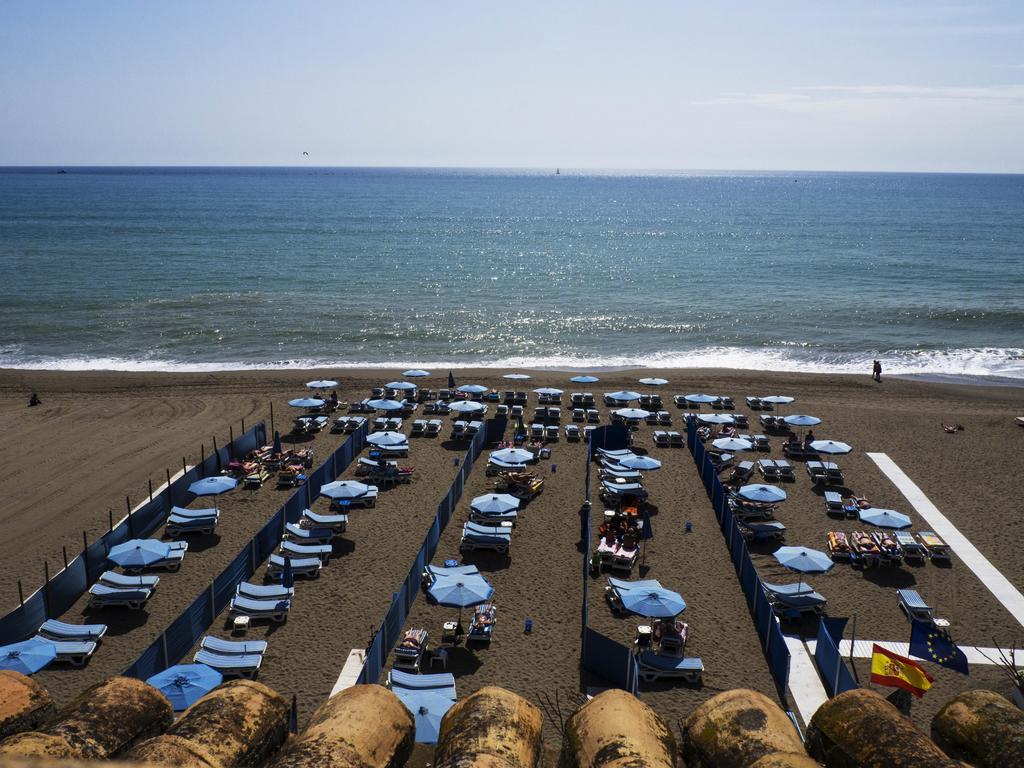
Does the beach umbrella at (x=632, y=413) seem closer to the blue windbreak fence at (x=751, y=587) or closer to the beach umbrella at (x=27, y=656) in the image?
the blue windbreak fence at (x=751, y=587)

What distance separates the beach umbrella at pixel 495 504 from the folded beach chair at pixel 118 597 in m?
7.91

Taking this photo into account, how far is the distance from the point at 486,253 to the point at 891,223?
7265 cm

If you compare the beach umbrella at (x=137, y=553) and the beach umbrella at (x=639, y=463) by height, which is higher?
the beach umbrella at (x=639, y=463)

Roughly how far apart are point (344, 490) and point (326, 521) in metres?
1.31

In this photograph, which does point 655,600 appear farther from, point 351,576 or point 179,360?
point 179,360

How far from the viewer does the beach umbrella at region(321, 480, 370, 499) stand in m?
21.4

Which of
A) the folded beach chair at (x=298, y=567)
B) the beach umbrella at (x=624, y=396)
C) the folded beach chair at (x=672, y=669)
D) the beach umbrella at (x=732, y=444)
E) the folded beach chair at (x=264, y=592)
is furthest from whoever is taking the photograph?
the beach umbrella at (x=624, y=396)

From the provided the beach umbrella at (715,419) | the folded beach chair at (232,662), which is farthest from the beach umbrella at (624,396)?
the folded beach chair at (232,662)

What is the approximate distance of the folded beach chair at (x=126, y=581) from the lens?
57.1 feet

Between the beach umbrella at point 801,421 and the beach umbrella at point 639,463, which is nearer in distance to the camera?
the beach umbrella at point 639,463

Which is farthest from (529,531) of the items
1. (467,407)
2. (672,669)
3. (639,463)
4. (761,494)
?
(467,407)

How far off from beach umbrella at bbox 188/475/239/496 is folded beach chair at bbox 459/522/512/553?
22.4 feet

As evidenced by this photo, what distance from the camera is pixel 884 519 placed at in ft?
65.5

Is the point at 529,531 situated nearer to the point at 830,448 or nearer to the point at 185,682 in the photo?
the point at 185,682
